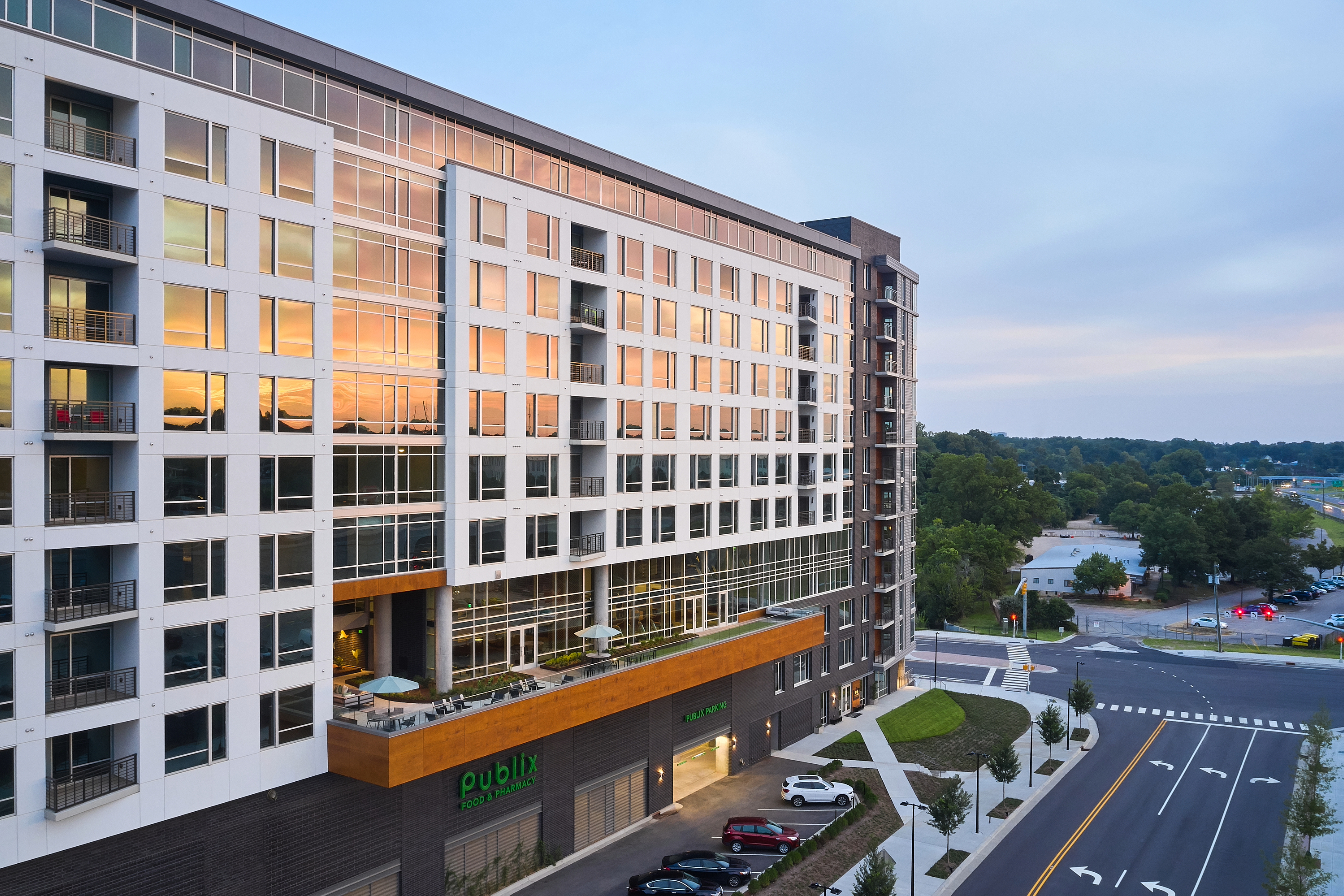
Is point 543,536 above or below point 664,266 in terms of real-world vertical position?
below

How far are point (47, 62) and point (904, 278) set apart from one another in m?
57.8

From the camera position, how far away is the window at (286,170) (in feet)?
96.8

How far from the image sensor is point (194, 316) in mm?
27641

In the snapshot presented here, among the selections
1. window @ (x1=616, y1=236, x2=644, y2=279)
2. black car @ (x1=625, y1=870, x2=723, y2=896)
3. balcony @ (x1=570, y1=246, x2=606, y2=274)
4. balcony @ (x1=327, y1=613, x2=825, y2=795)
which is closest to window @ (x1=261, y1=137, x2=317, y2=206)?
balcony @ (x1=570, y1=246, x2=606, y2=274)

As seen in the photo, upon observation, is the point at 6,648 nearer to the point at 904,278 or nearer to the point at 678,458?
the point at 678,458

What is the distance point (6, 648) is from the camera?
77.0ft

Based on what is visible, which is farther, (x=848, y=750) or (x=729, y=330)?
(x=848, y=750)

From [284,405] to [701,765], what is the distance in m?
32.7

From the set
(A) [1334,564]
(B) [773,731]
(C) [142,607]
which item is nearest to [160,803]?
(C) [142,607]

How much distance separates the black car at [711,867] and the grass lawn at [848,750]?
58.4ft

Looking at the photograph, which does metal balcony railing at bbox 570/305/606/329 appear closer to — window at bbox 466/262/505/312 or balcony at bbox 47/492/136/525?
window at bbox 466/262/505/312

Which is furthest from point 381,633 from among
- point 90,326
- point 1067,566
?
point 1067,566

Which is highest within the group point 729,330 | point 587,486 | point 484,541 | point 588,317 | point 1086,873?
point 729,330

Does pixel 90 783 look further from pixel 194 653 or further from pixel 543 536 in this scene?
pixel 543 536
